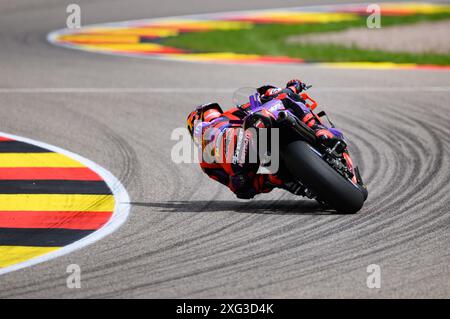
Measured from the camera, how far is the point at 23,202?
9.97 metres

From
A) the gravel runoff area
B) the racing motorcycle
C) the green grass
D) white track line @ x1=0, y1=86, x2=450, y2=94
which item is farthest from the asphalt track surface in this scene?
the gravel runoff area

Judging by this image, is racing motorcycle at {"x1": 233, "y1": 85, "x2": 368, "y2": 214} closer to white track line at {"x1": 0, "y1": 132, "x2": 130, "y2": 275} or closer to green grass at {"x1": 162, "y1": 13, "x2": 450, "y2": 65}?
white track line at {"x1": 0, "y1": 132, "x2": 130, "y2": 275}

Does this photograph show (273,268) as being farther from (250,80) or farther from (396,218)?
(250,80)

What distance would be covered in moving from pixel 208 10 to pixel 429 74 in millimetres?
8301

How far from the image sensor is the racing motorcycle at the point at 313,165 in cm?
894

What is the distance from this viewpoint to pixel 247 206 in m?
9.86

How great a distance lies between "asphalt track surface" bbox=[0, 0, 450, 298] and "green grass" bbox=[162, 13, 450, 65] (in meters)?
1.45

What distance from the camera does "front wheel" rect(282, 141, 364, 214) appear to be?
891cm

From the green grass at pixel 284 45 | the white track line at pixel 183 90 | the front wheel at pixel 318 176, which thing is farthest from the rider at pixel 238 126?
the green grass at pixel 284 45

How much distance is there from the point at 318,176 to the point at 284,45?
36.2ft

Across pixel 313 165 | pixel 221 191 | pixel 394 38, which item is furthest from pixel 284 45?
pixel 313 165

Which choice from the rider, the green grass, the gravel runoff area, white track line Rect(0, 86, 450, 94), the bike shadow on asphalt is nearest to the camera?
the rider

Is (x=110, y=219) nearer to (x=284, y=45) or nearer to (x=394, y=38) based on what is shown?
(x=284, y=45)

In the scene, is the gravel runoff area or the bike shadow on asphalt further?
the gravel runoff area
